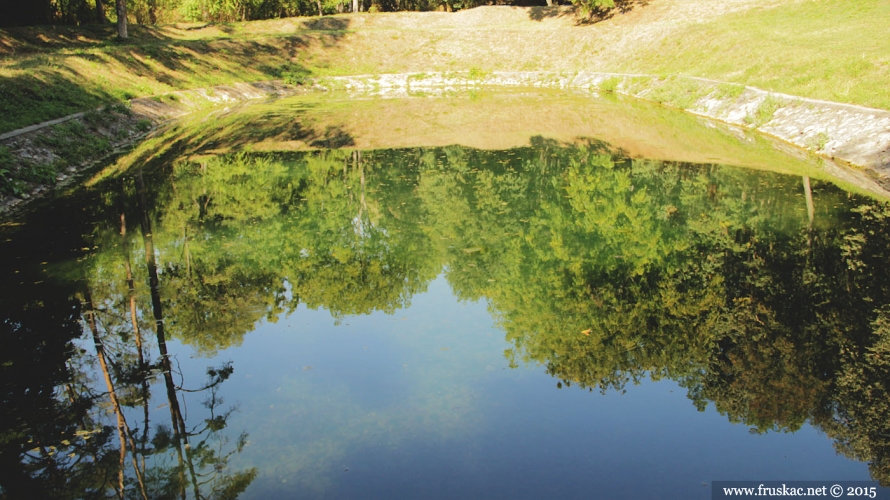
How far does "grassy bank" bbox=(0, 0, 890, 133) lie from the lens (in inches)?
1112

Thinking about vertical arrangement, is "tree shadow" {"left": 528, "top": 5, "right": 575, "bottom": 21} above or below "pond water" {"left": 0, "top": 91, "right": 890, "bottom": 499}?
above

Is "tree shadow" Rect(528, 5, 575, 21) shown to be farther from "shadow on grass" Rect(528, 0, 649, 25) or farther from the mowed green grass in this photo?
the mowed green grass

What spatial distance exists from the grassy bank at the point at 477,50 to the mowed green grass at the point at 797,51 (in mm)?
98

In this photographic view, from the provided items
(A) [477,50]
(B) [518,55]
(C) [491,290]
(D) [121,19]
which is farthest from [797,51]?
(D) [121,19]

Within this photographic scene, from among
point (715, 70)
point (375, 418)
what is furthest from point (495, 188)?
point (715, 70)

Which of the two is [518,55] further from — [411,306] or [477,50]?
[411,306]

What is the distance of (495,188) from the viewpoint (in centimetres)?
2064

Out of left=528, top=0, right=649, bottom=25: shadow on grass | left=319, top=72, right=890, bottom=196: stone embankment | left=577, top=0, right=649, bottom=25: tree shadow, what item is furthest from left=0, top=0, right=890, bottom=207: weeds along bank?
left=577, top=0, right=649, bottom=25: tree shadow

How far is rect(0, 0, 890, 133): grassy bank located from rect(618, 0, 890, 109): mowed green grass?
0.32ft

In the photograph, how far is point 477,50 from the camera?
62.2 m

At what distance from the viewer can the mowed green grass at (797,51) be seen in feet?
85.5

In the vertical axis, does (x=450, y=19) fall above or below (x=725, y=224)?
above

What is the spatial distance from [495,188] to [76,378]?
44.0 ft

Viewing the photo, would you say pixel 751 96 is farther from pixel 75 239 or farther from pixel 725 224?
pixel 75 239
